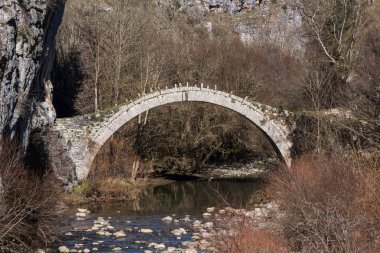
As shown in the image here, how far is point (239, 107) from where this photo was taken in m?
23.0

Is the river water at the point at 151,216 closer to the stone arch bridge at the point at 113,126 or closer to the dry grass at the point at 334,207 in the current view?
the dry grass at the point at 334,207

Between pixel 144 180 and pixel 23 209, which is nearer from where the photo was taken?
pixel 23 209

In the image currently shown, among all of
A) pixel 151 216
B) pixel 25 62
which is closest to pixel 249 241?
pixel 151 216

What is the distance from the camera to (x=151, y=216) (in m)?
16.6

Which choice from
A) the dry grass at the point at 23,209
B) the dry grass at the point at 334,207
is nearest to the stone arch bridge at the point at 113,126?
the dry grass at the point at 23,209

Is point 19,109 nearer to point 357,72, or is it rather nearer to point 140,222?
point 140,222

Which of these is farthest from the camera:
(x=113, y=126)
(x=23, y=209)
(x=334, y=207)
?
(x=113, y=126)

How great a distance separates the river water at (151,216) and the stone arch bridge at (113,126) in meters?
2.14

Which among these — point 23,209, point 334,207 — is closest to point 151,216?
point 23,209

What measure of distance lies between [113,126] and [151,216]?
552cm

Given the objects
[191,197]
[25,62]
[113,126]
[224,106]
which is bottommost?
[191,197]

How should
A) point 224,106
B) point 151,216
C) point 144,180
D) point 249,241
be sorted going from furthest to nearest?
point 224,106, point 144,180, point 151,216, point 249,241

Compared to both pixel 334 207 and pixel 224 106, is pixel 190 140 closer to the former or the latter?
pixel 224 106

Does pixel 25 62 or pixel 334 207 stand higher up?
pixel 25 62
